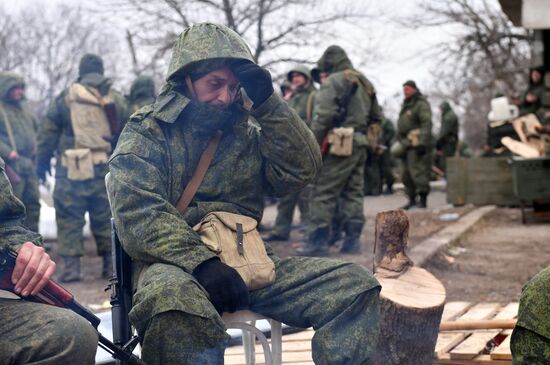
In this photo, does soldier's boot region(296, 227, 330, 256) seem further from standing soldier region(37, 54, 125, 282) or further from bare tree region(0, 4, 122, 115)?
bare tree region(0, 4, 122, 115)

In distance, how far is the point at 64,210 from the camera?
30.2 feet

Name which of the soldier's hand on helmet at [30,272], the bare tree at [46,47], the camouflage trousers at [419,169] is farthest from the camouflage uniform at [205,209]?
the bare tree at [46,47]

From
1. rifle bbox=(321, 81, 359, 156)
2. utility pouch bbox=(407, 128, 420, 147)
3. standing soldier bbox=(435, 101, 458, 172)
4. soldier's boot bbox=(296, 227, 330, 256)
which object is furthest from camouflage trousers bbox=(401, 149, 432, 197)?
standing soldier bbox=(435, 101, 458, 172)

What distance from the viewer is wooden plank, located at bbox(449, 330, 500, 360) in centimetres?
489

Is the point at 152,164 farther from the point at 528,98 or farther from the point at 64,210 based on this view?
the point at 528,98

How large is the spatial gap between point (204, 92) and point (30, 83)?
113 feet

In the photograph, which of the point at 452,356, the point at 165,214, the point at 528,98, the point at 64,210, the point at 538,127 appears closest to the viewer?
the point at 165,214

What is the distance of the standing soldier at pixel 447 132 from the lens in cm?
2352

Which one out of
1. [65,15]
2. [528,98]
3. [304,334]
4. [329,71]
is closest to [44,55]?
[65,15]

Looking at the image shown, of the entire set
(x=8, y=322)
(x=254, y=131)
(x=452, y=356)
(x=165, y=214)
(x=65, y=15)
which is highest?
(x=65, y=15)

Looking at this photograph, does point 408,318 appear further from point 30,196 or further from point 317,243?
point 30,196

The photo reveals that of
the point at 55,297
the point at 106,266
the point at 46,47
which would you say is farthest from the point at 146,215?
the point at 46,47

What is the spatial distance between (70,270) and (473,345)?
488 cm

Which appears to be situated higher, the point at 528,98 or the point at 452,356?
the point at 528,98
